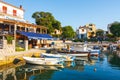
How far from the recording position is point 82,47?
50.1 m

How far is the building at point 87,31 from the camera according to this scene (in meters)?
126

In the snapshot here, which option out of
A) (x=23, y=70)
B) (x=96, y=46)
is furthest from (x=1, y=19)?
(x=96, y=46)

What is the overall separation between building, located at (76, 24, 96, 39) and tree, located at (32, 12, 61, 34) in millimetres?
46202

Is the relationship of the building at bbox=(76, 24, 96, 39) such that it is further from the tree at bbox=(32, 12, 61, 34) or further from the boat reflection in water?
the boat reflection in water

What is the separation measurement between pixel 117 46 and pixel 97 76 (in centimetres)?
5148

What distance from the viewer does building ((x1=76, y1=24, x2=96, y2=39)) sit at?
12558 centimetres

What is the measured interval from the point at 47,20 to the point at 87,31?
53584mm

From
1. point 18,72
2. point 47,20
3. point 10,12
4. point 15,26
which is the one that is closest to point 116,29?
point 47,20

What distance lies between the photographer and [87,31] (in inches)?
4975

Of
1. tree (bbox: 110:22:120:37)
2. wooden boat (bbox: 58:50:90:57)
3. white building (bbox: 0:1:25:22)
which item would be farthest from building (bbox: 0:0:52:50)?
tree (bbox: 110:22:120:37)

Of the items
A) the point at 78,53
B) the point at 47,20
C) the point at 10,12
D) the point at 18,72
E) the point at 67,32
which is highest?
the point at 47,20

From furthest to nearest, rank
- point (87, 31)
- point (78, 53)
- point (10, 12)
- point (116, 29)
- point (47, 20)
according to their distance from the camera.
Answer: point (87, 31), point (116, 29), point (47, 20), point (10, 12), point (78, 53)

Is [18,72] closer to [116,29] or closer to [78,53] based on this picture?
[78,53]

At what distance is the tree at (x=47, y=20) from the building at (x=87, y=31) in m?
46.2
